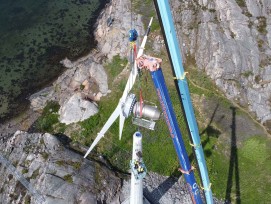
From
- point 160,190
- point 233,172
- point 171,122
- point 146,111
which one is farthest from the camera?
point 233,172

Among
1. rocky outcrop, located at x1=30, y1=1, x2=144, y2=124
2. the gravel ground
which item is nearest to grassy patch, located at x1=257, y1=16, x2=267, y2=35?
rocky outcrop, located at x1=30, y1=1, x2=144, y2=124

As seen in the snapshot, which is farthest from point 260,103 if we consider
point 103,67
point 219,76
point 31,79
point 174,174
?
point 31,79

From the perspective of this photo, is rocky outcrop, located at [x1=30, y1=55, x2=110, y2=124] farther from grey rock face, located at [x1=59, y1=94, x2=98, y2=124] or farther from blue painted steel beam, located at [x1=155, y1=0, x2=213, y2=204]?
blue painted steel beam, located at [x1=155, y1=0, x2=213, y2=204]

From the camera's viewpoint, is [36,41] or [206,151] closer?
[206,151]

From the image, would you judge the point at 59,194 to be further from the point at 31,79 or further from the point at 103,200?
the point at 31,79

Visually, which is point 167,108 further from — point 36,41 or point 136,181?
point 36,41

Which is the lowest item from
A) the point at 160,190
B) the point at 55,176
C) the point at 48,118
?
the point at 48,118

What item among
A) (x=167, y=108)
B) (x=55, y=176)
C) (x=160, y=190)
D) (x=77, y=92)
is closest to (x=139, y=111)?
(x=167, y=108)
